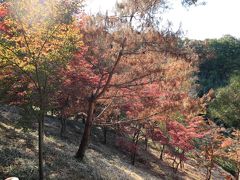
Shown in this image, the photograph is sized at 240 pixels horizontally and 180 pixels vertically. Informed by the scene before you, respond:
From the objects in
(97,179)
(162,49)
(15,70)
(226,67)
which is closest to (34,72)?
(15,70)

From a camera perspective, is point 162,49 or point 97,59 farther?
point 97,59

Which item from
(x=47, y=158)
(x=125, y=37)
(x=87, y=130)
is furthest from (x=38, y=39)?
(x=87, y=130)

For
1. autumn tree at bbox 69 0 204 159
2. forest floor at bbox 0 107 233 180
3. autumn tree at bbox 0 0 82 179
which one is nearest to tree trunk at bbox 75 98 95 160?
forest floor at bbox 0 107 233 180

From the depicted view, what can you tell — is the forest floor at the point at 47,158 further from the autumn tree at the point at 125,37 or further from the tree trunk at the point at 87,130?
the autumn tree at the point at 125,37

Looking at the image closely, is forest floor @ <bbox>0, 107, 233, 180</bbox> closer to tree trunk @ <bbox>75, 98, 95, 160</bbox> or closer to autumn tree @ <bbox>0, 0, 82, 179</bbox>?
tree trunk @ <bbox>75, 98, 95, 160</bbox>

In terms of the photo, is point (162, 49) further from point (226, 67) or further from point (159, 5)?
point (226, 67)

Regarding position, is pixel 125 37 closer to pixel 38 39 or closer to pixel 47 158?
pixel 38 39

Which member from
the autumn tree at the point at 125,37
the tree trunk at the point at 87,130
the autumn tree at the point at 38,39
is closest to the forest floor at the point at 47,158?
the tree trunk at the point at 87,130

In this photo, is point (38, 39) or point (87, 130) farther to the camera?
point (87, 130)

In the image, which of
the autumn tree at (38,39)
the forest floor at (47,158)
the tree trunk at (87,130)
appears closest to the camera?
the autumn tree at (38,39)

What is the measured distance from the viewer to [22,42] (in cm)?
1262

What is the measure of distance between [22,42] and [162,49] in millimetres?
7157

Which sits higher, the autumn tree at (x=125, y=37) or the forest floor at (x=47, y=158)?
the autumn tree at (x=125, y=37)

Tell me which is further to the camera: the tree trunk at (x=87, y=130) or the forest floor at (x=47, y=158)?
the tree trunk at (x=87, y=130)
